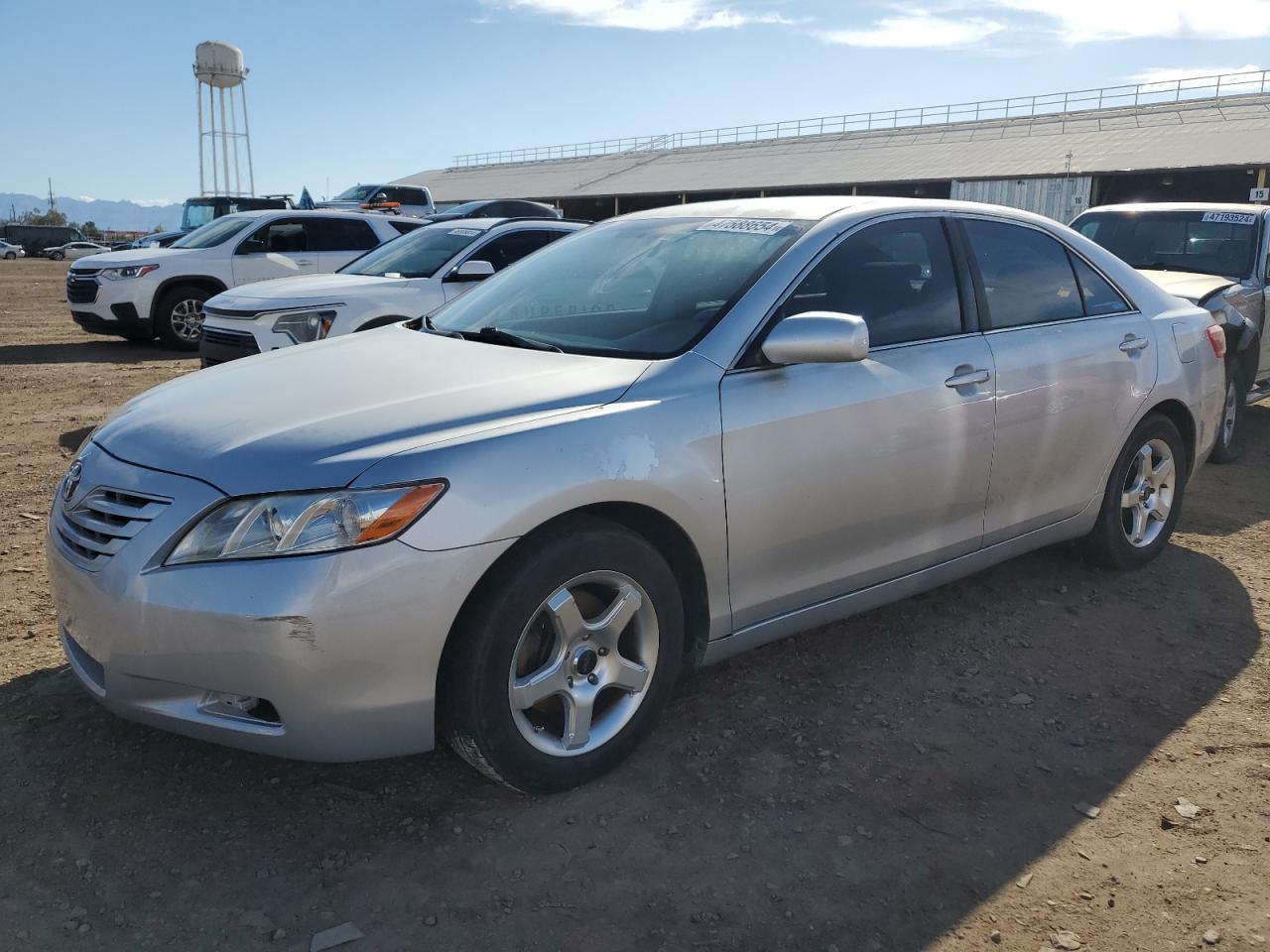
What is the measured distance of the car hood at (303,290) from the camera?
8180 millimetres

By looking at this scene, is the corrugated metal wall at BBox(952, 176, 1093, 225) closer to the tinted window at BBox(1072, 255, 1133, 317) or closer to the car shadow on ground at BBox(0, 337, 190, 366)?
the car shadow on ground at BBox(0, 337, 190, 366)

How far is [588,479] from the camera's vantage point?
2768 mm

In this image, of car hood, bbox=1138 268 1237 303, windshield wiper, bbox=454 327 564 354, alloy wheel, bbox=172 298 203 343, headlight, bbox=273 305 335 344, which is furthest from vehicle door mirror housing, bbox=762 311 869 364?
alloy wheel, bbox=172 298 203 343

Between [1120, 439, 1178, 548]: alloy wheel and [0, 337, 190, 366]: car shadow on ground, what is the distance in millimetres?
10255

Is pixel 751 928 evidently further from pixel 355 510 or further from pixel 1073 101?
pixel 1073 101

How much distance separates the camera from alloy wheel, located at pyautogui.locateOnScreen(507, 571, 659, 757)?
281 centimetres

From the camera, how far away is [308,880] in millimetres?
2592

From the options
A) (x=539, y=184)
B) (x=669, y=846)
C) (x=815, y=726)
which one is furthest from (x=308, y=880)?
(x=539, y=184)

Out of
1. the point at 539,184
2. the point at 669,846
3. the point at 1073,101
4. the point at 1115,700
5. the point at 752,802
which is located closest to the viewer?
the point at 669,846

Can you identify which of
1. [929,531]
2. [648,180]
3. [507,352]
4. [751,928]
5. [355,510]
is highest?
[648,180]

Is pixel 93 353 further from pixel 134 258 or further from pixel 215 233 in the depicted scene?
pixel 215 233

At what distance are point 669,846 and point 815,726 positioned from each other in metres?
0.83

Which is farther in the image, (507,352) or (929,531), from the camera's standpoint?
(929,531)

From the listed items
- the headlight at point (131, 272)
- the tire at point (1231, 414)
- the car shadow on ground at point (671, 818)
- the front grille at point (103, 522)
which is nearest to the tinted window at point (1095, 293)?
the car shadow on ground at point (671, 818)
